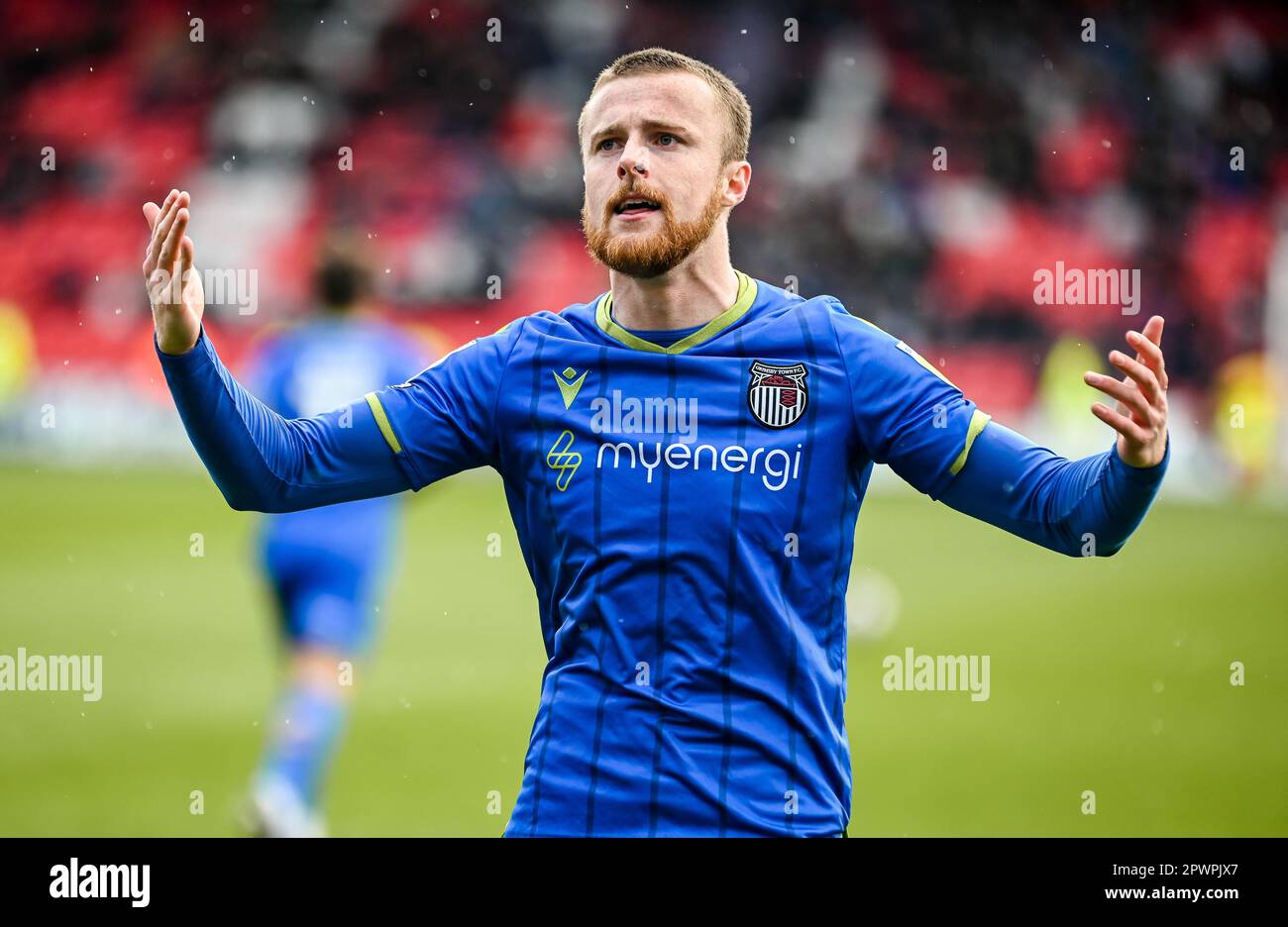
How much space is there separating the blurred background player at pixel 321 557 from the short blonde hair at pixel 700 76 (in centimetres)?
313

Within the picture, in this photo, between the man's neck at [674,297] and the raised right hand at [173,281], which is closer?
the raised right hand at [173,281]

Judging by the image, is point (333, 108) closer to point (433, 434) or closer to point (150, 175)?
point (150, 175)

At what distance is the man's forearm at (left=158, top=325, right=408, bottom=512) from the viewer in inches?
106

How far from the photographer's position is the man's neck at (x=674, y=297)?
2910mm

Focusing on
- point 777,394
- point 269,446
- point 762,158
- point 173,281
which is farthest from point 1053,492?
point 762,158

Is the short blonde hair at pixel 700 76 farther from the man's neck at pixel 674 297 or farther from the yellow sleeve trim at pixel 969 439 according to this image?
the yellow sleeve trim at pixel 969 439

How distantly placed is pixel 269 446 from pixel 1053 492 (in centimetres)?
139

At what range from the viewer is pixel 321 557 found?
233 inches

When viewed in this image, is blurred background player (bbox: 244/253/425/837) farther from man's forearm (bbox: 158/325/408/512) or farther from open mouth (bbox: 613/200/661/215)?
open mouth (bbox: 613/200/661/215)

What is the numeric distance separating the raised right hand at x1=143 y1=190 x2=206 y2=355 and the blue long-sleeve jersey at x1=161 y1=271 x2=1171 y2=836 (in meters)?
0.05

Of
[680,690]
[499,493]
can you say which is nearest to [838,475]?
[680,690]

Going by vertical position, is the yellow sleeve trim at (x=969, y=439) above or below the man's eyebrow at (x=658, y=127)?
below

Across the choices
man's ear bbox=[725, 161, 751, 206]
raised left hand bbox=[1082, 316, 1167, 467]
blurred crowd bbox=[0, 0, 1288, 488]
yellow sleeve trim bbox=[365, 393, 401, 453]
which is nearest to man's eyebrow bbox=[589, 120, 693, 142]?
man's ear bbox=[725, 161, 751, 206]

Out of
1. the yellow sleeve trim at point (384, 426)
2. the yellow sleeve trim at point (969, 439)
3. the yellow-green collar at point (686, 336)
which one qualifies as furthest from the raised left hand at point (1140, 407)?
the yellow sleeve trim at point (384, 426)
